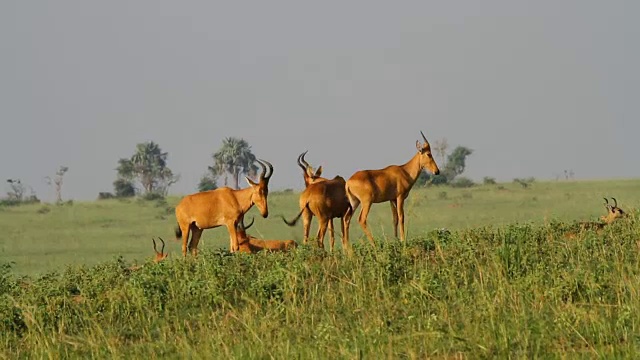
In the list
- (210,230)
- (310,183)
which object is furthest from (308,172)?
(210,230)

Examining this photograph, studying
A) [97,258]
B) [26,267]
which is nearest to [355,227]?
[97,258]

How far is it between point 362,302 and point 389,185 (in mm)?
8189

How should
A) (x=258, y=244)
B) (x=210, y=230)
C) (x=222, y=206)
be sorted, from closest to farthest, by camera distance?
(x=258, y=244)
(x=222, y=206)
(x=210, y=230)

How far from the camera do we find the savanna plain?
8586 mm

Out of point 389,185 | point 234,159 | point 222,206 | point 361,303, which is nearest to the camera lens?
point 361,303

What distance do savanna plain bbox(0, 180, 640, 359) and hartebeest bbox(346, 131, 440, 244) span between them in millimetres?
3601

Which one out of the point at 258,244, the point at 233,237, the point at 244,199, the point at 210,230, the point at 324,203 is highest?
the point at 244,199

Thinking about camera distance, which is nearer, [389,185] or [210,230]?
[389,185]

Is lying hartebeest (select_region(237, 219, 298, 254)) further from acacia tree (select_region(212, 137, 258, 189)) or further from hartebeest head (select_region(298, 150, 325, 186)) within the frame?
acacia tree (select_region(212, 137, 258, 189))

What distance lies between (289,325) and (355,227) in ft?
87.5

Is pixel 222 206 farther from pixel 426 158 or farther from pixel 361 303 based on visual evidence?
pixel 361 303

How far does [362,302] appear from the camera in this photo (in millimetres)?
10594

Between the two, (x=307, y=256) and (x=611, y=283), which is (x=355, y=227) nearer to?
(x=307, y=256)

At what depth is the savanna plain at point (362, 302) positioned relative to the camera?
8586mm
